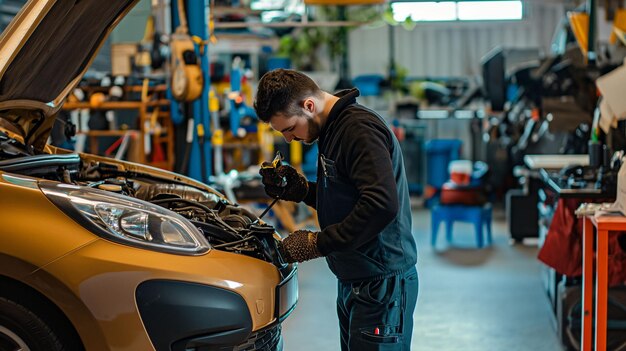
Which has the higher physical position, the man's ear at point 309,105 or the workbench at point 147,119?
the man's ear at point 309,105

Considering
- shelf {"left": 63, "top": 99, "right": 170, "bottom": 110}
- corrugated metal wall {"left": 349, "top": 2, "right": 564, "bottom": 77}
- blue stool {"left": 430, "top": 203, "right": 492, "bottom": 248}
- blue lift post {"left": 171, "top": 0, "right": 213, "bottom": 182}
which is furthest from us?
corrugated metal wall {"left": 349, "top": 2, "right": 564, "bottom": 77}

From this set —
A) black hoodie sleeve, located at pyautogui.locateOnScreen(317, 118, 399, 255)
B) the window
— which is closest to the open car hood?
black hoodie sleeve, located at pyautogui.locateOnScreen(317, 118, 399, 255)

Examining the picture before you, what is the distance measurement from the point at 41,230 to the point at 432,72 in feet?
45.5

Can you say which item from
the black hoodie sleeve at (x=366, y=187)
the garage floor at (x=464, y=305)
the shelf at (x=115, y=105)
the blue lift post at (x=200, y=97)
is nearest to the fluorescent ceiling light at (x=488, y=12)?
the garage floor at (x=464, y=305)

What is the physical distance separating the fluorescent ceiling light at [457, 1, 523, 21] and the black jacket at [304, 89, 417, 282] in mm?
12261

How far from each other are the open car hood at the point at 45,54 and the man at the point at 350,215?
1001mm

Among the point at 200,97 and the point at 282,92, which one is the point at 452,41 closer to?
the point at 200,97

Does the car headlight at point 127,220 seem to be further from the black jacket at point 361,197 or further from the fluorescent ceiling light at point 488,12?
the fluorescent ceiling light at point 488,12

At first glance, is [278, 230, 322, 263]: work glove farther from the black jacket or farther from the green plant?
the green plant

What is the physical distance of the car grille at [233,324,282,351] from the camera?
298cm

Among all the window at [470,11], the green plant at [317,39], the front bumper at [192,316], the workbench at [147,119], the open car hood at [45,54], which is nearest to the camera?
the front bumper at [192,316]

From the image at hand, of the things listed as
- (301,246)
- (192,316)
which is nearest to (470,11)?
(301,246)

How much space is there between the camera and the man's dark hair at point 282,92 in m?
2.84

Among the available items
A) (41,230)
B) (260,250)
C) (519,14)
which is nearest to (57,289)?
(41,230)
